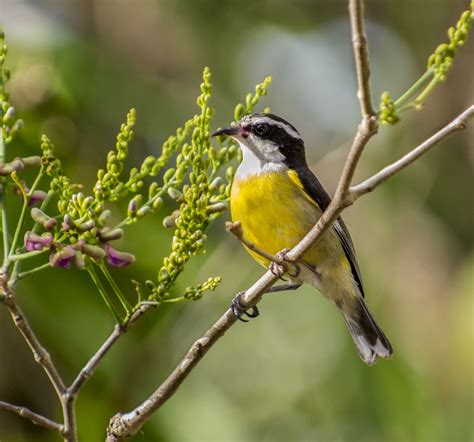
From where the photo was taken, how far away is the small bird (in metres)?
3.74

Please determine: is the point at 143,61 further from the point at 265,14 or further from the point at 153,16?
the point at 265,14

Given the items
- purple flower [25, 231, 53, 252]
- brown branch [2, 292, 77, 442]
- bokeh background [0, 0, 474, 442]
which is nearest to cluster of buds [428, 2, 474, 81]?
purple flower [25, 231, 53, 252]

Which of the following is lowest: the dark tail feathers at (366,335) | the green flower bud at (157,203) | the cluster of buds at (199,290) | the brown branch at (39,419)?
the brown branch at (39,419)

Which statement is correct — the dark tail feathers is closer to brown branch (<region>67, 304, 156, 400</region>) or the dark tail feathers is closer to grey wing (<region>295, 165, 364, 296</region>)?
grey wing (<region>295, 165, 364, 296</region>)

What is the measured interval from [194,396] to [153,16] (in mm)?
3219

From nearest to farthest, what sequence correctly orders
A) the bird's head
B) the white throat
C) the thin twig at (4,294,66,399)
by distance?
the thin twig at (4,294,66,399)
the white throat
the bird's head

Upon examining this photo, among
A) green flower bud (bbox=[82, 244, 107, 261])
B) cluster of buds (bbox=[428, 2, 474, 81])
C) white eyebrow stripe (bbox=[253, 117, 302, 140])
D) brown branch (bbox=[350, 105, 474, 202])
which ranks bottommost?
green flower bud (bbox=[82, 244, 107, 261])

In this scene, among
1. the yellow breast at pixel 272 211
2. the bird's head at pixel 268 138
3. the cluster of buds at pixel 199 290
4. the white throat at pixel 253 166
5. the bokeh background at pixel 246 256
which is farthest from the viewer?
the bokeh background at pixel 246 256

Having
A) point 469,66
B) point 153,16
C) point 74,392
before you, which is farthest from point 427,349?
point 74,392

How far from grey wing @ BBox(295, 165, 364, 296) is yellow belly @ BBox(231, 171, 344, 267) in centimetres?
4

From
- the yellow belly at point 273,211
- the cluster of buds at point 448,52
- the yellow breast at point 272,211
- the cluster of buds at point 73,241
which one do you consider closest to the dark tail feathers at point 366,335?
the yellow belly at point 273,211

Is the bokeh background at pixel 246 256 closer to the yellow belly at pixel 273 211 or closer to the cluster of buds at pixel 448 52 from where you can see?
the yellow belly at pixel 273 211

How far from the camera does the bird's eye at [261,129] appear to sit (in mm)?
4043

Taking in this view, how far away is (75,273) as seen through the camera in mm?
4723
